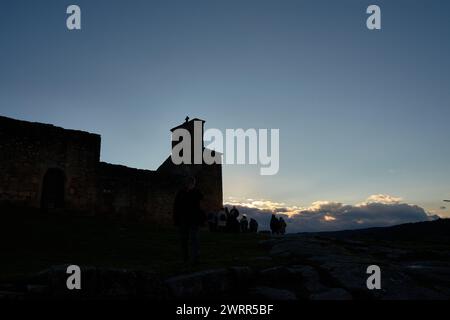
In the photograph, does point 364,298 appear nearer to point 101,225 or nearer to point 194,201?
point 194,201

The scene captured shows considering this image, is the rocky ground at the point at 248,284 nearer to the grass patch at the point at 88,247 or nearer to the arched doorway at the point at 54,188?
the grass patch at the point at 88,247

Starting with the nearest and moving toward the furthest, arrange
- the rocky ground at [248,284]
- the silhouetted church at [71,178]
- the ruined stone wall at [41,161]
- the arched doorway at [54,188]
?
1. the rocky ground at [248,284]
2. the ruined stone wall at [41,161]
3. the silhouetted church at [71,178]
4. the arched doorway at [54,188]

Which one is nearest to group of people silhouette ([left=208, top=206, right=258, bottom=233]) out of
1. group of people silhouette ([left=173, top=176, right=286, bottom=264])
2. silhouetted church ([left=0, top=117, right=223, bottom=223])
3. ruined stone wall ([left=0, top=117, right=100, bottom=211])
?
silhouetted church ([left=0, top=117, right=223, bottom=223])

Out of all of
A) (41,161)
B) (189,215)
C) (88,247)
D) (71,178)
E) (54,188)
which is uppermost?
(41,161)

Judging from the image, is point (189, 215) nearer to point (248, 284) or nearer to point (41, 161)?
point (248, 284)

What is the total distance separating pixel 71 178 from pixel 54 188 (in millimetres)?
1018

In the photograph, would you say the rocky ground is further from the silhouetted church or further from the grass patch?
the silhouetted church

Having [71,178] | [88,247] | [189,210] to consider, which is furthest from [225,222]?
[189,210]

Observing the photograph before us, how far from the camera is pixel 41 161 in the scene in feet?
72.0

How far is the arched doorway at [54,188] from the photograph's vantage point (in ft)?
74.1

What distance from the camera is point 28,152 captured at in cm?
2153

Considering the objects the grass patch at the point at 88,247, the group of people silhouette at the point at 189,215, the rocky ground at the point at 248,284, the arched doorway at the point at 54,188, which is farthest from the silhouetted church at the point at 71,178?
the rocky ground at the point at 248,284
